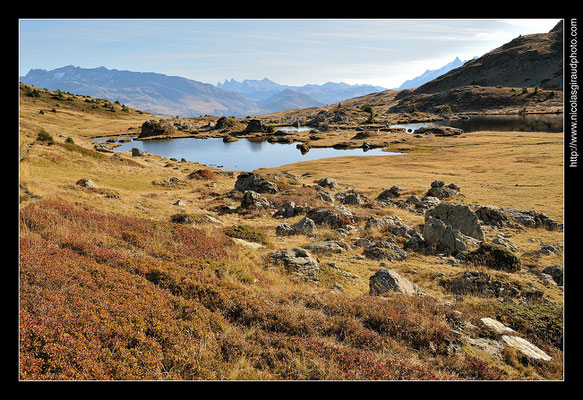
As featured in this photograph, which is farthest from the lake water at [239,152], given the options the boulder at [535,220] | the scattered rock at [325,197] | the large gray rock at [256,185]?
the boulder at [535,220]

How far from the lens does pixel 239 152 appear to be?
98.6 m

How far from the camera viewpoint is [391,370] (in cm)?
588

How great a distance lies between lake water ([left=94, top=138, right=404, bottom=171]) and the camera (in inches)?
3209

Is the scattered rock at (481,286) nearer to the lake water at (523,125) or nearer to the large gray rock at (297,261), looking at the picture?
the large gray rock at (297,261)

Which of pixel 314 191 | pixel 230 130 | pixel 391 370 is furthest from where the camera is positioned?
pixel 230 130

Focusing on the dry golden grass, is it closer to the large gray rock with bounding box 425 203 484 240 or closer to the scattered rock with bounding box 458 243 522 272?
the scattered rock with bounding box 458 243 522 272

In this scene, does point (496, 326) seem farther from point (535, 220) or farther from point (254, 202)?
point (254, 202)

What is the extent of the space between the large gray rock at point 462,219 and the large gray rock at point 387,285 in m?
12.0

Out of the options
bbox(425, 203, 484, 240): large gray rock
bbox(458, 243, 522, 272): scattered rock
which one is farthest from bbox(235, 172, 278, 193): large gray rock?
bbox(458, 243, 522, 272): scattered rock

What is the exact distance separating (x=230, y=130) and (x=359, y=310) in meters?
153

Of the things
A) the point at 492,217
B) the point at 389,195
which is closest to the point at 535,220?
the point at 492,217

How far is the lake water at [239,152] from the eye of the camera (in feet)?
267
